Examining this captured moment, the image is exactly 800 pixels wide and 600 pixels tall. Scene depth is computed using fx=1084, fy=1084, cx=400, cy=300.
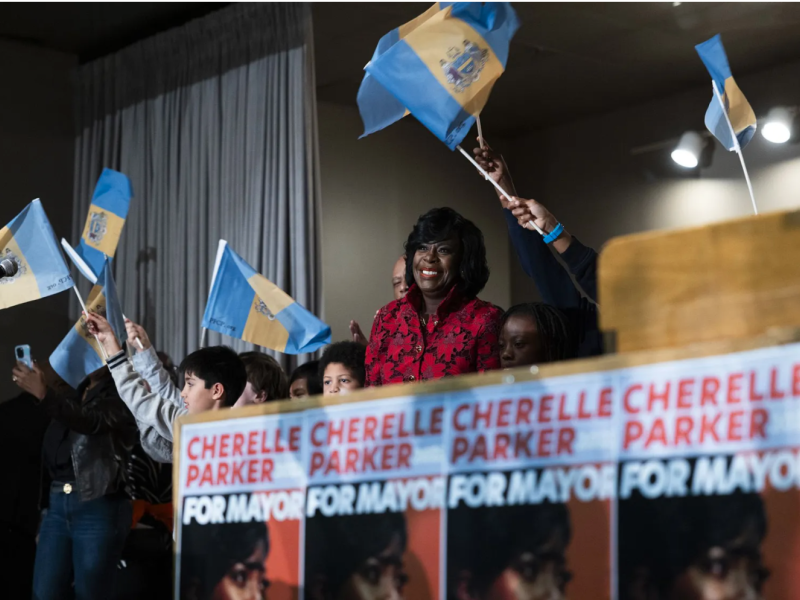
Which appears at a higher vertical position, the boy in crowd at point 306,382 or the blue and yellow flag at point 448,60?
the blue and yellow flag at point 448,60

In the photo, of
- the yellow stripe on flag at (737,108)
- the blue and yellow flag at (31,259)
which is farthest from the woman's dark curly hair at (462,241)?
the blue and yellow flag at (31,259)

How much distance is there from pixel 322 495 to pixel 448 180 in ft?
17.9

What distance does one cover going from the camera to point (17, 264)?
332cm

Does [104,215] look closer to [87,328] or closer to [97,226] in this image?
[97,226]

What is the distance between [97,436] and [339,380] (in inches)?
50.0

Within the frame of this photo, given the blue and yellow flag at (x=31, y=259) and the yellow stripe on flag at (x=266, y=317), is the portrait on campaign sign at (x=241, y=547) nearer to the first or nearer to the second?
the blue and yellow flag at (x=31, y=259)

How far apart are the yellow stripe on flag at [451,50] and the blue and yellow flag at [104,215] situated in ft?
8.26

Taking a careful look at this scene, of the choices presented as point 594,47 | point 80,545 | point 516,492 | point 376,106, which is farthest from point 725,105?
point 594,47

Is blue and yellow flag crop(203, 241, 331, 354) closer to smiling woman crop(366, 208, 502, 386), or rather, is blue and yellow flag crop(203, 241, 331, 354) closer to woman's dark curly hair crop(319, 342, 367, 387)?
woman's dark curly hair crop(319, 342, 367, 387)

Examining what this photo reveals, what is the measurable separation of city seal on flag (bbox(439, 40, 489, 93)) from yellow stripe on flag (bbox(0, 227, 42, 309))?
171 cm

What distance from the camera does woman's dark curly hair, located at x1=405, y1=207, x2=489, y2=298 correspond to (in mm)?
2527

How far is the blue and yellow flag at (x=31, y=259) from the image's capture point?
3.25 meters

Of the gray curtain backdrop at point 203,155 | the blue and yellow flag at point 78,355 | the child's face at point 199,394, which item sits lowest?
the child's face at point 199,394

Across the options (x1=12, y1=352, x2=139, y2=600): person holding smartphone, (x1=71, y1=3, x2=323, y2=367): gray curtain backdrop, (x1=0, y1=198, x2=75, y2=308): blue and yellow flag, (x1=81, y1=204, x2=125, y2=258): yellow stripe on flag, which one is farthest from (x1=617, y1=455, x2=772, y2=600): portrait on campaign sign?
(x1=71, y1=3, x2=323, y2=367): gray curtain backdrop
